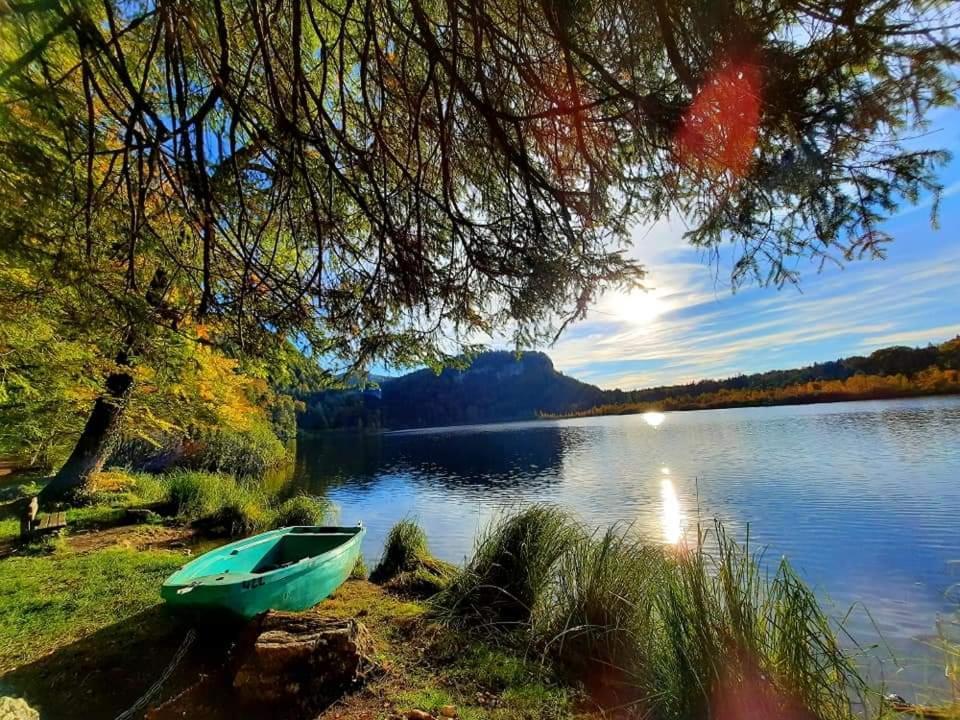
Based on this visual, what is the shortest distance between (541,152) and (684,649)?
2988mm

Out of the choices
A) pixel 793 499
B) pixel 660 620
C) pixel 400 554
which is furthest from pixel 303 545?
pixel 793 499

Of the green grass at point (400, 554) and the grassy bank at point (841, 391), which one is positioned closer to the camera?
the green grass at point (400, 554)

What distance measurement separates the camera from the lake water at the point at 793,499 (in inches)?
276

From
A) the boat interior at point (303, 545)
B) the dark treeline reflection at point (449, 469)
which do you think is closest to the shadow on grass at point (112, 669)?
the boat interior at point (303, 545)

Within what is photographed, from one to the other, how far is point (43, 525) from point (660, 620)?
9.32 m

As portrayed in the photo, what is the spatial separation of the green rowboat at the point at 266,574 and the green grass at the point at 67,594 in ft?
2.99

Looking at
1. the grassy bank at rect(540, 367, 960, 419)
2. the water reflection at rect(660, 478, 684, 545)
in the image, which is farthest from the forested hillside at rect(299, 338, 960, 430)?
the water reflection at rect(660, 478, 684, 545)

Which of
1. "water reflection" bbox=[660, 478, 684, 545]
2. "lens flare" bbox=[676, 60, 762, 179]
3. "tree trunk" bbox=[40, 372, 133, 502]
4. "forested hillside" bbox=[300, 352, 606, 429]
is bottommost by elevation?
"water reflection" bbox=[660, 478, 684, 545]

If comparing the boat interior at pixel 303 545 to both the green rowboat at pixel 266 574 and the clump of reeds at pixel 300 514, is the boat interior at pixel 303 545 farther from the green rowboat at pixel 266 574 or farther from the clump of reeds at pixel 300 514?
the clump of reeds at pixel 300 514

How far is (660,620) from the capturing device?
3684 millimetres

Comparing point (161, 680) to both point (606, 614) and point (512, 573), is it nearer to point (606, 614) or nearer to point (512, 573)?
point (512, 573)

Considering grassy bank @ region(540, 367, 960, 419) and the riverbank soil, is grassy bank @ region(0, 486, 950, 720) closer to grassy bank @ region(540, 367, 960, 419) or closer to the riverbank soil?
the riverbank soil

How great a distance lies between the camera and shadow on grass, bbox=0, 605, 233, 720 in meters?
3.58

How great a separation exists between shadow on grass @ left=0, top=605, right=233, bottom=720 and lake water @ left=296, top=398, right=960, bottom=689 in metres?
3.69
